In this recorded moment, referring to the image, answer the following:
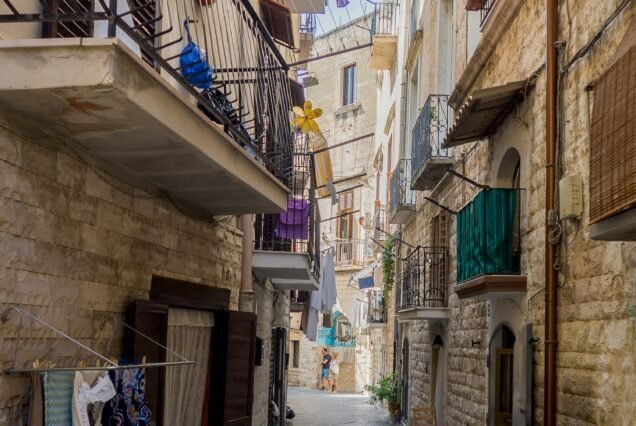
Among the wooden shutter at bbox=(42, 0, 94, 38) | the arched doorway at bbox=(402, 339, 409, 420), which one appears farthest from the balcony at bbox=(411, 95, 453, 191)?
the wooden shutter at bbox=(42, 0, 94, 38)

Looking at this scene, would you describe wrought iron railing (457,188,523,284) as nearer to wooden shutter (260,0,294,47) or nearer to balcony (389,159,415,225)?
wooden shutter (260,0,294,47)

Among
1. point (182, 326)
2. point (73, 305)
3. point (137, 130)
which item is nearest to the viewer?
point (137, 130)

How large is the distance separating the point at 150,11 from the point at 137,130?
217cm

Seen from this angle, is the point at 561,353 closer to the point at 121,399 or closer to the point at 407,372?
the point at 121,399

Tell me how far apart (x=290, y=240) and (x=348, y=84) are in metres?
26.1

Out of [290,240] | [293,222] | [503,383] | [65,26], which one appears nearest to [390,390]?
[290,240]

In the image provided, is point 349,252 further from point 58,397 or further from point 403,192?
point 58,397

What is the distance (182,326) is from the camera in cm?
791

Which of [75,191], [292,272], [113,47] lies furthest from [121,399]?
[292,272]

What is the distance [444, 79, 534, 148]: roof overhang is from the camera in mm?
8336

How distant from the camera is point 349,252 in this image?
36.7m

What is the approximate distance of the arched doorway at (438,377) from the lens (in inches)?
527

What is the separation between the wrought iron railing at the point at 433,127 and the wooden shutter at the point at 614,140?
777 centimetres

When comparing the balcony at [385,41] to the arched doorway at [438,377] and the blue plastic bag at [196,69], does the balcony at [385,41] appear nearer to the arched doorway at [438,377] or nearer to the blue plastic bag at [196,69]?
the arched doorway at [438,377]
